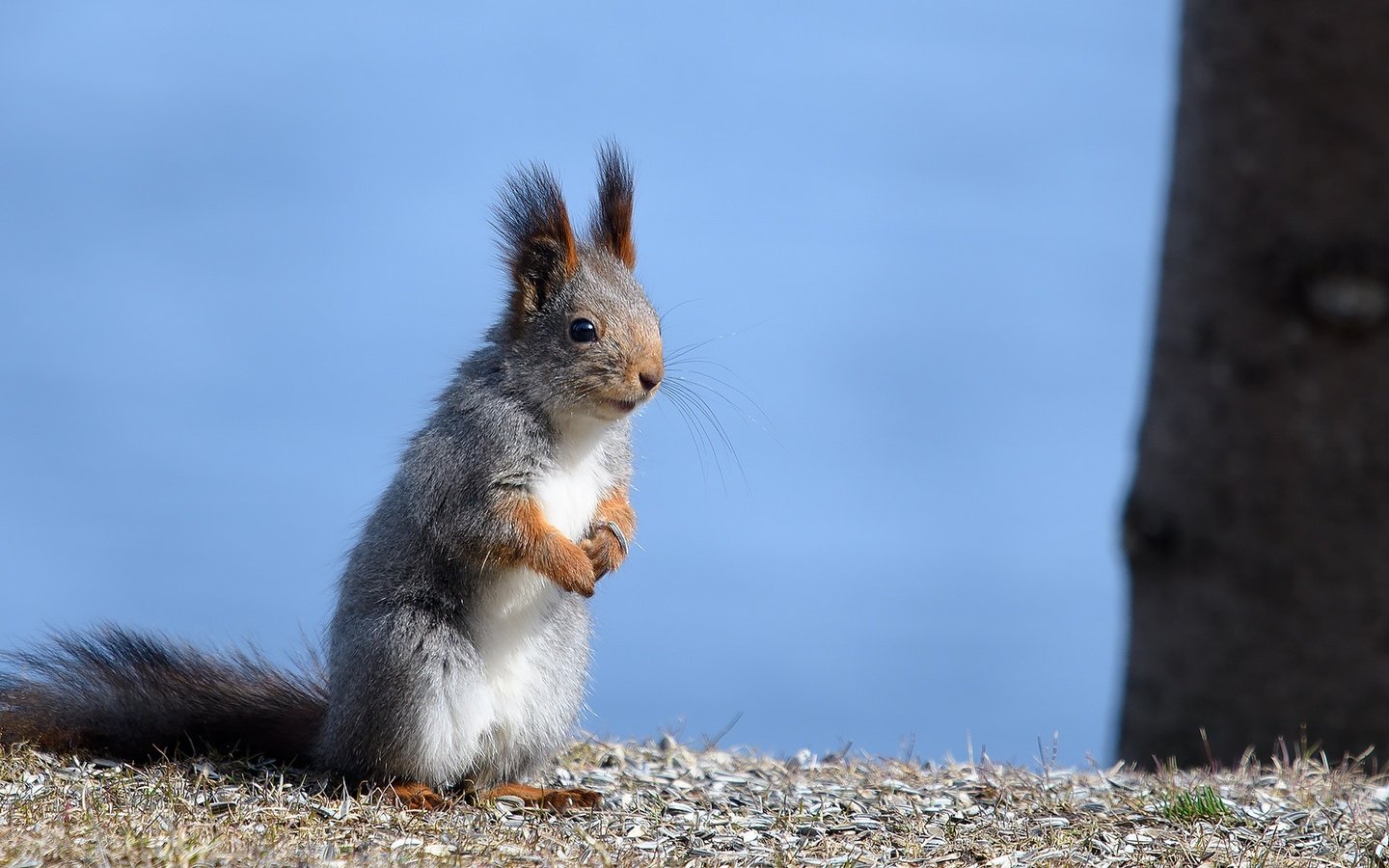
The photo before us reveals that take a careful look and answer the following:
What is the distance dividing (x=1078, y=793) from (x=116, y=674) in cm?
242

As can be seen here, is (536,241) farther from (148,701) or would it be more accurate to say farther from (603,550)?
(148,701)

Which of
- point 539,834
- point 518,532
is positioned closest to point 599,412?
point 518,532

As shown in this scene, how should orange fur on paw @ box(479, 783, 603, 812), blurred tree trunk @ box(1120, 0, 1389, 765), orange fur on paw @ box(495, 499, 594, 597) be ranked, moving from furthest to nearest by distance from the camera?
1. blurred tree trunk @ box(1120, 0, 1389, 765)
2. orange fur on paw @ box(479, 783, 603, 812)
3. orange fur on paw @ box(495, 499, 594, 597)

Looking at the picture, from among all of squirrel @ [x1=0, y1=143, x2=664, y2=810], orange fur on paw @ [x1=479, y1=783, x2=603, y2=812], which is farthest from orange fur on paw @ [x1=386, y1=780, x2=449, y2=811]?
orange fur on paw @ [x1=479, y1=783, x2=603, y2=812]

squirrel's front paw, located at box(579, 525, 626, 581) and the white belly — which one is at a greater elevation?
squirrel's front paw, located at box(579, 525, 626, 581)

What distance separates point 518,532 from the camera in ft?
11.7

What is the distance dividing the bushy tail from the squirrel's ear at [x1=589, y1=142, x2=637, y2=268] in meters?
1.37

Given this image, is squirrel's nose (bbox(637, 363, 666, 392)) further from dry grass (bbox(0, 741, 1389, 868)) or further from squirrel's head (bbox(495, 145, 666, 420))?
dry grass (bbox(0, 741, 1389, 868))

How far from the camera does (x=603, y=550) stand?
3.79 m

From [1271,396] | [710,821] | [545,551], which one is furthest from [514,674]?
[1271,396]

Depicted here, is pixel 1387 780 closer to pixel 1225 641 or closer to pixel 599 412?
pixel 1225 641

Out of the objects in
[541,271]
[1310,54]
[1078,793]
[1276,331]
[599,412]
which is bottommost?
[1078,793]

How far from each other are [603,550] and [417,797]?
0.71 m

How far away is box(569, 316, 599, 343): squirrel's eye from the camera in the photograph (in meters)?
3.77
